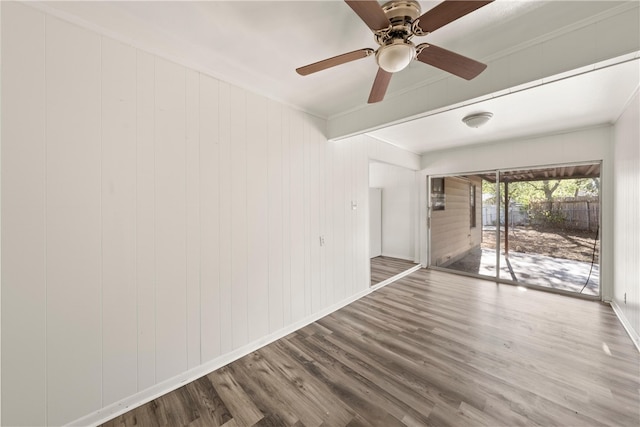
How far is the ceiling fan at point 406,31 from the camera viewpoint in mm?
1119

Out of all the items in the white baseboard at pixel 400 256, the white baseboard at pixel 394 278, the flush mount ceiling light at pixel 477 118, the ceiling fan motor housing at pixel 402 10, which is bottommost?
the white baseboard at pixel 394 278

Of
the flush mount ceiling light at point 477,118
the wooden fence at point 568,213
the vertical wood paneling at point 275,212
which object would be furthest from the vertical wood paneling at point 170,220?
the wooden fence at point 568,213

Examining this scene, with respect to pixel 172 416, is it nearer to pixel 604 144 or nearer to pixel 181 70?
pixel 181 70

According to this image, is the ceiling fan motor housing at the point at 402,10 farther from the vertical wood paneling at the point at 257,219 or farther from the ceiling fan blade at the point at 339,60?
the vertical wood paneling at the point at 257,219

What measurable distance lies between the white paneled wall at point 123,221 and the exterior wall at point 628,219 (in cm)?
362

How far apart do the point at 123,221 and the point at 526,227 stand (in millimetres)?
5831

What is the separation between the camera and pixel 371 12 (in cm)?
116

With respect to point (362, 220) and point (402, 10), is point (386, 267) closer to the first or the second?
point (362, 220)

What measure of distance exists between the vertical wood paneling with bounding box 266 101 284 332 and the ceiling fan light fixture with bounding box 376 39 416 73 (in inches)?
55.1

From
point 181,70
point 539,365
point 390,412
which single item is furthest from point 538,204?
point 181,70

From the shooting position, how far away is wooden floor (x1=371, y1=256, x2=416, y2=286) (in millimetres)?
4582

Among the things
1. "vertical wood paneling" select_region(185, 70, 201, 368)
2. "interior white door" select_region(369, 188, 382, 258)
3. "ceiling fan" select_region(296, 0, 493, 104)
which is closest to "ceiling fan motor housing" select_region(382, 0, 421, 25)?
"ceiling fan" select_region(296, 0, 493, 104)

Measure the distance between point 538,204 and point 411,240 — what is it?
2.46 m

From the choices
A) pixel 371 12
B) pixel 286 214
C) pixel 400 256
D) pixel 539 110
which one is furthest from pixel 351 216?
pixel 400 256
